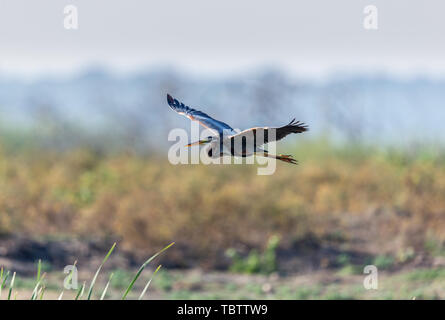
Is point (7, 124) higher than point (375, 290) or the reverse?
higher

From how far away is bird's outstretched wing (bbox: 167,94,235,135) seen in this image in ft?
14.5

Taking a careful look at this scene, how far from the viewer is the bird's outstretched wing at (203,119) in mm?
4406

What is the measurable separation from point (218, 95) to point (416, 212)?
26.9 feet

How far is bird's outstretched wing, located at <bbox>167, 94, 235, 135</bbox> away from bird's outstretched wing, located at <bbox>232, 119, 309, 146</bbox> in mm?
380

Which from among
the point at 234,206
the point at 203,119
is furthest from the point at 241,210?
the point at 203,119

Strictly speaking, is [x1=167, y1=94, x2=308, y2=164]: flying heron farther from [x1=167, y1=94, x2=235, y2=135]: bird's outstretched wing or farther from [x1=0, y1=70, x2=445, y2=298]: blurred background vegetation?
[x1=0, y1=70, x2=445, y2=298]: blurred background vegetation

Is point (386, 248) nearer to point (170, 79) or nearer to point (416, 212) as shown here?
point (416, 212)

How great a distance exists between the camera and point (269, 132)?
3982 millimetres

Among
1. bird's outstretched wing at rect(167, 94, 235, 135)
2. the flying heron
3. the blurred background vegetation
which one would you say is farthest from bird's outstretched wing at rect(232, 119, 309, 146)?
the blurred background vegetation

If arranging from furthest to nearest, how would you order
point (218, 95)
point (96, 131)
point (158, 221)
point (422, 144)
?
point (96, 131), point (218, 95), point (422, 144), point (158, 221)

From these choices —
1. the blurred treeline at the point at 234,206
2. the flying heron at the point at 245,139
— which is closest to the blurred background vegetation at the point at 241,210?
the blurred treeline at the point at 234,206

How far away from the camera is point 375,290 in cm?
1068
